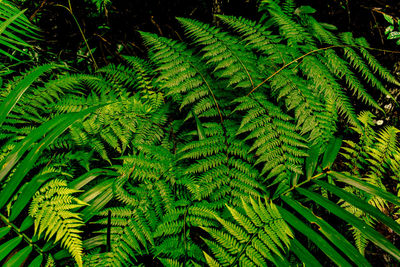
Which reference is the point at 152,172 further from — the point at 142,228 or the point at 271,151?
the point at 271,151

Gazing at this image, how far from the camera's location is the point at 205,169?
4.99 feet

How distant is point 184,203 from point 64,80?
153 centimetres

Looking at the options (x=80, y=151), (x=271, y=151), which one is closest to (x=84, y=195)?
(x=80, y=151)

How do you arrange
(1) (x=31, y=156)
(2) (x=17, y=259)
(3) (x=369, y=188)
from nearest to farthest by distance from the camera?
1. (2) (x=17, y=259)
2. (1) (x=31, y=156)
3. (3) (x=369, y=188)

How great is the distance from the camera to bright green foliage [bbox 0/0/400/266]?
123 cm

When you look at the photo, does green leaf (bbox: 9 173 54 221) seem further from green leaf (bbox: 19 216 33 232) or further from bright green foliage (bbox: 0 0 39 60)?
bright green foliage (bbox: 0 0 39 60)

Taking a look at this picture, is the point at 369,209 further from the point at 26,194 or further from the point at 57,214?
the point at 26,194

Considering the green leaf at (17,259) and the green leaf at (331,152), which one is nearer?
the green leaf at (17,259)

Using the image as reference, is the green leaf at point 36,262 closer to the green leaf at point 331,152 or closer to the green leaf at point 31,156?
the green leaf at point 31,156

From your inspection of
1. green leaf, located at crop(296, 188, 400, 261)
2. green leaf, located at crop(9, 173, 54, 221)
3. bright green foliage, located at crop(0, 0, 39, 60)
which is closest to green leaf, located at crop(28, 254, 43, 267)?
green leaf, located at crop(9, 173, 54, 221)

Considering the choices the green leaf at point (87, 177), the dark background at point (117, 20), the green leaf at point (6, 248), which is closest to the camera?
the green leaf at point (6, 248)

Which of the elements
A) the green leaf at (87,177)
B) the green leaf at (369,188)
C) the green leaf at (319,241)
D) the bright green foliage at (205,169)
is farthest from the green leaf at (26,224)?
the green leaf at (369,188)

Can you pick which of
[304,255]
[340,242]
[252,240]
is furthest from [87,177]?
[340,242]

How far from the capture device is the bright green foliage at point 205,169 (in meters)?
1.23
